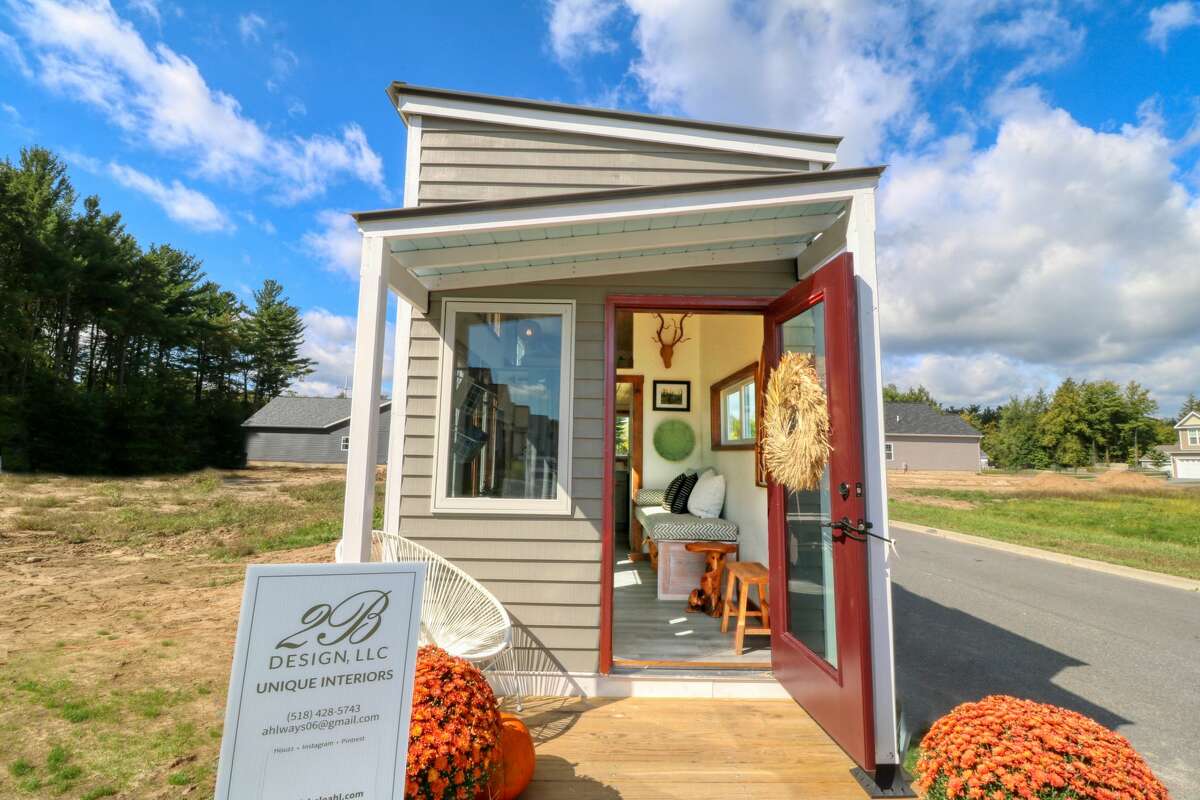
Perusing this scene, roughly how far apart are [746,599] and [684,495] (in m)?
1.87

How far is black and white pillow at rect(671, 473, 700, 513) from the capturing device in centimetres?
510

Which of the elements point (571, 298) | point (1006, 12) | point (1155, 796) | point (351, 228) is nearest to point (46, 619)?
point (351, 228)

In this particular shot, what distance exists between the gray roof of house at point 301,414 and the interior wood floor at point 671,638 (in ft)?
76.9

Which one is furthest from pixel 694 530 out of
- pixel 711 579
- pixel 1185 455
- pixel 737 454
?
pixel 1185 455

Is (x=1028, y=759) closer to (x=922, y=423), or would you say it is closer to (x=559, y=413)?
(x=559, y=413)

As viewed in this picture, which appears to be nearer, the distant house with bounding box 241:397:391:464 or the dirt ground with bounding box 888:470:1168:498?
the dirt ground with bounding box 888:470:1168:498

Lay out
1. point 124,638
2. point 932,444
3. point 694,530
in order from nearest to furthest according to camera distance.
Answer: point 124,638
point 694,530
point 932,444

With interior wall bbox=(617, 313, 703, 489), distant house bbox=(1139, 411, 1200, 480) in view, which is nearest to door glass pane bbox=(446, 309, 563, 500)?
interior wall bbox=(617, 313, 703, 489)

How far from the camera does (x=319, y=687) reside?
114 centimetres

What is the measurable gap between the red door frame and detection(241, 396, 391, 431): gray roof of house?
24.4 meters

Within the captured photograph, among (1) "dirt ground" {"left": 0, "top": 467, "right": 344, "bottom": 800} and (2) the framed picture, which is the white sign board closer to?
(1) "dirt ground" {"left": 0, "top": 467, "right": 344, "bottom": 800}

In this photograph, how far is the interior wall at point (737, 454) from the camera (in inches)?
154

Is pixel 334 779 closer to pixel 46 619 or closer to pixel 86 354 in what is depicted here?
pixel 46 619

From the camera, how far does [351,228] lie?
2.21 meters
